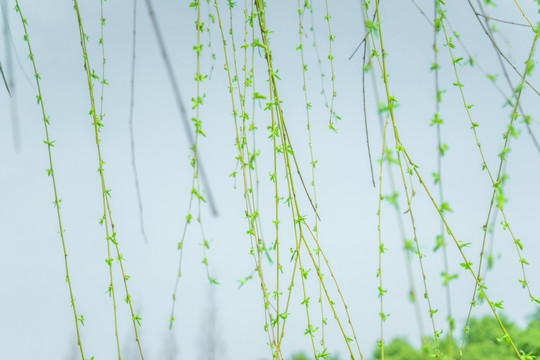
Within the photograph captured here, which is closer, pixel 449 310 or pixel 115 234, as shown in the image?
pixel 449 310

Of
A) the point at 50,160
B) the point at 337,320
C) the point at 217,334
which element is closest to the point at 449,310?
the point at 337,320

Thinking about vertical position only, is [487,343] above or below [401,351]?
below

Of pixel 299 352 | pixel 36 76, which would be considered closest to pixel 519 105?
pixel 36 76

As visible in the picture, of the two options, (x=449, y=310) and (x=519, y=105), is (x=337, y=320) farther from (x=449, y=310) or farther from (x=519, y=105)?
(x=519, y=105)

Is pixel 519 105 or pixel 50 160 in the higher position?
pixel 50 160

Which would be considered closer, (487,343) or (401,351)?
(487,343)

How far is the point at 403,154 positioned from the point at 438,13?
0.23 metres

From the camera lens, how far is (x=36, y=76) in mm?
920

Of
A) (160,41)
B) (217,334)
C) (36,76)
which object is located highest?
(217,334)

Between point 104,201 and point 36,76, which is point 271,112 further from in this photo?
point 36,76

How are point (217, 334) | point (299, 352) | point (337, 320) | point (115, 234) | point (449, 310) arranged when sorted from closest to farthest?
point (449, 310), point (337, 320), point (115, 234), point (299, 352), point (217, 334)

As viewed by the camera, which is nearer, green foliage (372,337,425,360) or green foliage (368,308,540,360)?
green foliage (368,308,540,360)

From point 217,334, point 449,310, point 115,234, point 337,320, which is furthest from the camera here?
point 217,334

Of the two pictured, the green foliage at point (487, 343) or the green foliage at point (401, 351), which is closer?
the green foliage at point (487, 343)
